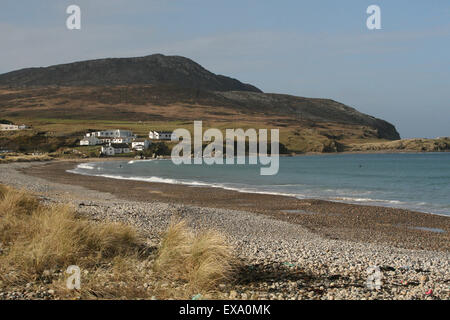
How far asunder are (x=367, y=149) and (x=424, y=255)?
157273mm

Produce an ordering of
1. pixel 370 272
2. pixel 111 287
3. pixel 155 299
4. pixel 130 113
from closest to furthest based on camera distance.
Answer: pixel 155 299 < pixel 111 287 < pixel 370 272 < pixel 130 113

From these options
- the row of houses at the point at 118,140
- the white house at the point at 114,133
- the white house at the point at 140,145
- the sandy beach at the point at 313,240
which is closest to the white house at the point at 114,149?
the row of houses at the point at 118,140

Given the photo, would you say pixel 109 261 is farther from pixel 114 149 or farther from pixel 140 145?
pixel 140 145

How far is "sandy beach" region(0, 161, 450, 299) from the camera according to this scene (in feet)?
26.8

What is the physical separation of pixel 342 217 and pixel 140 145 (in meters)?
107

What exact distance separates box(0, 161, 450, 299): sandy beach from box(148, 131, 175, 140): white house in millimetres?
99255

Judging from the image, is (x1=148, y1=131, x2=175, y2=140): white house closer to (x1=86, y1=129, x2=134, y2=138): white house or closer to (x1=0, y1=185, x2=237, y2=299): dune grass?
(x1=86, y1=129, x2=134, y2=138): white house

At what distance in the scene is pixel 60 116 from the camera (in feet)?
559

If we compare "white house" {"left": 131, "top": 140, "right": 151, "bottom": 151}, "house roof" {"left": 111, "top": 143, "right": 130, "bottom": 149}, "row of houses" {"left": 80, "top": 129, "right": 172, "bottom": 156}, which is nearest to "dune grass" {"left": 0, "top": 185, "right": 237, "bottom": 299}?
"row of houses" {"left": 80, "top": 129, "right": 172, "bottom": 156}

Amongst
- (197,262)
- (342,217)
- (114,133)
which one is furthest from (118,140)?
(197,262)
